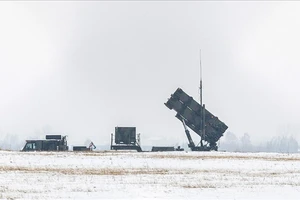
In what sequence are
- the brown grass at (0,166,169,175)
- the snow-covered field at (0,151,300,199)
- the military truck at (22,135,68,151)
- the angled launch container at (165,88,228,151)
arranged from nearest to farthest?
the snow-covered field at (0,151,300,199) → the brown grass at (0,166,169,175) → the angled launch container at (165,88,228,151) → the military truck at (22,135,68,151)

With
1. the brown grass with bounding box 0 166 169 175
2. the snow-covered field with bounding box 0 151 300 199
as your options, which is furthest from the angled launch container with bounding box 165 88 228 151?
the brown grass with bounding box 0 166 169 175

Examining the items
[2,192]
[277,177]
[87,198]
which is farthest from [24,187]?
[277,177]

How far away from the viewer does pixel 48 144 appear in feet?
189

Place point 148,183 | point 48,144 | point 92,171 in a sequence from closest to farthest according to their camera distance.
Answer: point 148,183 < point 92,171 < point 48,144

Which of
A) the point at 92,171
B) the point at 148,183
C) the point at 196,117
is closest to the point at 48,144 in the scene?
the point at 196,117

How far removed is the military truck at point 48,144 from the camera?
56375 millimetres

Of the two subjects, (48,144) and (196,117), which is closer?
(196,117)

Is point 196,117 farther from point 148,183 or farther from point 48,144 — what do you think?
point 148,183

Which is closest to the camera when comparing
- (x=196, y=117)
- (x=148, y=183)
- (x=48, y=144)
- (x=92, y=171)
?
(x=148, y=183)

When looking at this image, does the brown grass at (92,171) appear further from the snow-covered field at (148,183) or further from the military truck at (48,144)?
the military truck at (48,144)

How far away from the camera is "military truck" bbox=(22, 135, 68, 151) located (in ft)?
185

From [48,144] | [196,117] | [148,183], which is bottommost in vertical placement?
[148,183]

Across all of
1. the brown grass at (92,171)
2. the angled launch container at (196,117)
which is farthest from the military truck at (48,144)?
the brown grass at (92,171)

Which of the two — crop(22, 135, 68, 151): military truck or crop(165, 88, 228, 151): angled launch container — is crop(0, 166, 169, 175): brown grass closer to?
crop(165, 88, 228, 151): angled launch container
